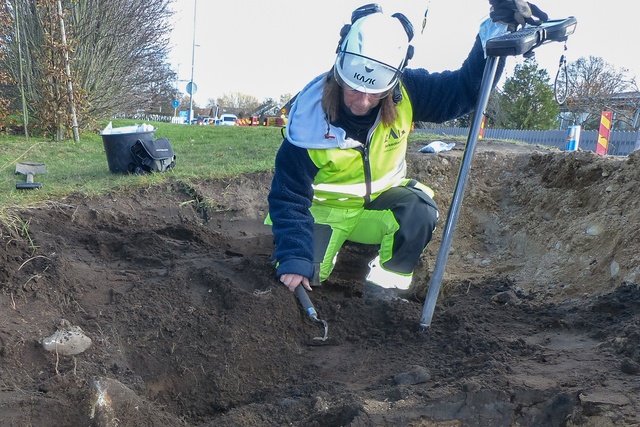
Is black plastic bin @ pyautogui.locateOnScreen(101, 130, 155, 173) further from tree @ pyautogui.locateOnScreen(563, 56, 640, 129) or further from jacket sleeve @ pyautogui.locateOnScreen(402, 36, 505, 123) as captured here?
tree @ pyautogui.locateOnScreen(563, 56, 640, 129)

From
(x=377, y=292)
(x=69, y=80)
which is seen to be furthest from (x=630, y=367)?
(x=69, y=80)

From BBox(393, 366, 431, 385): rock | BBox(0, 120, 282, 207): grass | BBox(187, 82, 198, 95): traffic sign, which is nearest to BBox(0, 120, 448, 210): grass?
BBox(0, 120, 282, 207): grass

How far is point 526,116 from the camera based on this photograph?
2225cm

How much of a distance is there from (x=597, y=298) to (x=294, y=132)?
68.6 inches

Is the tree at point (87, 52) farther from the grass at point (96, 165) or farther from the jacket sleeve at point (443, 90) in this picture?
the jacket sleeve at point (443, 90)

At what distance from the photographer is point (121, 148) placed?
19.7 feet

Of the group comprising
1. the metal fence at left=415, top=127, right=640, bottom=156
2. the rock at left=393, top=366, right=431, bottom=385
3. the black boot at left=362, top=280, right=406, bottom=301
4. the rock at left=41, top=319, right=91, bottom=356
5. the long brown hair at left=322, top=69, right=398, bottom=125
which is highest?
the long brown hair at left=322, top=69, right=398, bottom=125

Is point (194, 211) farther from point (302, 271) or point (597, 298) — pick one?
point (597, 298)

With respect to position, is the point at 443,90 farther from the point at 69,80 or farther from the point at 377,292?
the point at 69,80

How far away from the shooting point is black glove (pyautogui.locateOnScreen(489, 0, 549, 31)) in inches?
96.6

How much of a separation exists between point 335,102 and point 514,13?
38.1 inches

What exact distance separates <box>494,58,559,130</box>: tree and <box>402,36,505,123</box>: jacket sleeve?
786 inches

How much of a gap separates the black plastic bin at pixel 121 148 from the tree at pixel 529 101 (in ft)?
60.6

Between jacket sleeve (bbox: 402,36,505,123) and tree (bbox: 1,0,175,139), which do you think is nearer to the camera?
jacket sleeve (bbox: 402,36,505,123)
